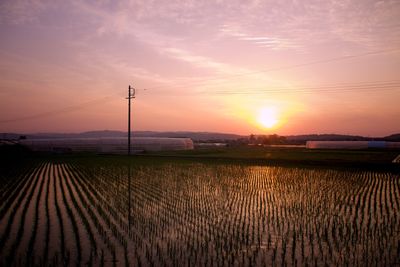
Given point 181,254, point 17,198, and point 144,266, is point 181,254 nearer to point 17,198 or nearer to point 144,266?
point 144,266

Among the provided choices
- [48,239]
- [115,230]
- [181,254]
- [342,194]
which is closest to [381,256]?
[181,254]

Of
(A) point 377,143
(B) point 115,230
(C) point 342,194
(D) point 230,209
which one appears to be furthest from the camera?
(A) point 377,143

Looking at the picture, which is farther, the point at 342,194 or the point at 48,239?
the point at 342,194

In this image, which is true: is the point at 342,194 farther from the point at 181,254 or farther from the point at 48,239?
the point at 48,239

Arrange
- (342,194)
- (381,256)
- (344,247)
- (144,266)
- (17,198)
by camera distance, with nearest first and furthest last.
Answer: (144,266), (381,256), (344,247), (17,198), (342,194)

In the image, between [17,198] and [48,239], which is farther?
[17,198]

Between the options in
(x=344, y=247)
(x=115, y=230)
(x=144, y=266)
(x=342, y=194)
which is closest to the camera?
(x=144, y=266)

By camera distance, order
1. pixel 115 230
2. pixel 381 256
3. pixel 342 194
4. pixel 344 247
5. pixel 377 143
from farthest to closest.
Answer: pixel 377 143, pixel 342 194, pixel 115 230, pixel 344 247, pixel 381 256

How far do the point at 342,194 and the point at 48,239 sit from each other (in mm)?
11123

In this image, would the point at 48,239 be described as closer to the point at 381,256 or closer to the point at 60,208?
the point at 60,208

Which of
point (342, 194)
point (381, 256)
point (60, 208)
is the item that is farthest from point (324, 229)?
point (60, 208)

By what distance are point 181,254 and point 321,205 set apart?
692cm

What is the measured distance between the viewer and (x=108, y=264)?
6547mm

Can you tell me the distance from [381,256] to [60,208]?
30.0 ft
